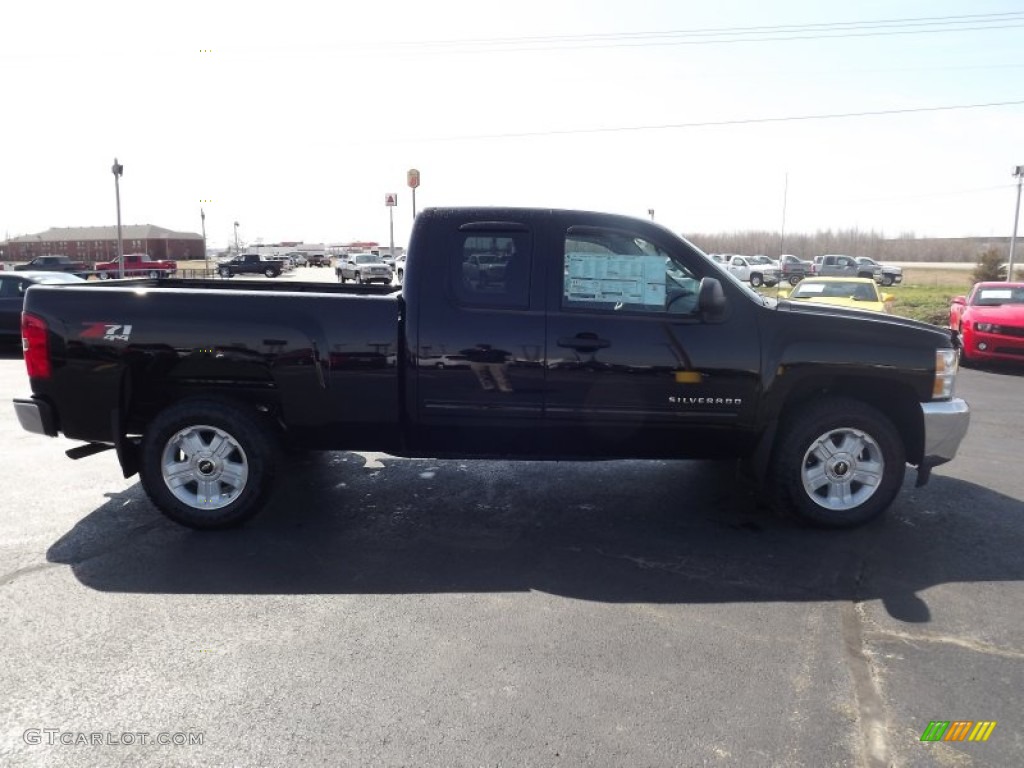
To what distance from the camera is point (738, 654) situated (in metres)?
3.43

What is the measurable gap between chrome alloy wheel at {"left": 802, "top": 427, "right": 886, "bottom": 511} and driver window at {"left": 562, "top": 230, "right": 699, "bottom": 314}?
4.27ft

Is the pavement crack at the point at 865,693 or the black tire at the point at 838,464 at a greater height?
the black tire at the point at 838,464

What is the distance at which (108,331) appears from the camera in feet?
15.5

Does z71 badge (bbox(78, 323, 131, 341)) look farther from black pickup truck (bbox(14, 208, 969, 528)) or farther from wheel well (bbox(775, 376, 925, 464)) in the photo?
wheel well (bbox(775, 376, 925, 464))

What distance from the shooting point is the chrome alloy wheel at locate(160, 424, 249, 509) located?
4.85 metres

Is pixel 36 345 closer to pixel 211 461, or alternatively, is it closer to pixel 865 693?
pixel 211 461

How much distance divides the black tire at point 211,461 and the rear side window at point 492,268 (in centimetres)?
161

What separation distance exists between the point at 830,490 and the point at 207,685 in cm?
391

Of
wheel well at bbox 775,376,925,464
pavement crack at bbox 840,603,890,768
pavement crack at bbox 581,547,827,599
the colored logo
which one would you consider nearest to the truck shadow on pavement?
pavement crack at bbox 581,547,827,599

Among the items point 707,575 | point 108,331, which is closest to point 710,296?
point 707,575

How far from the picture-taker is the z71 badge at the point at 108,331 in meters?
4.71

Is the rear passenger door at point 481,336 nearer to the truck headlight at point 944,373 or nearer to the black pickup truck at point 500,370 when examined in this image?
the black pickup truck at point 500,370

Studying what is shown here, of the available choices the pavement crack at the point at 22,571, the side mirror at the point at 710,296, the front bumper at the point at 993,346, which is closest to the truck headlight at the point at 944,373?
the side mirror at the point at 710,296

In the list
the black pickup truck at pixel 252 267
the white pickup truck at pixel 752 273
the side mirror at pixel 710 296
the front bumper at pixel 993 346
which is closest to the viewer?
the side mirror at pixel 710 296
